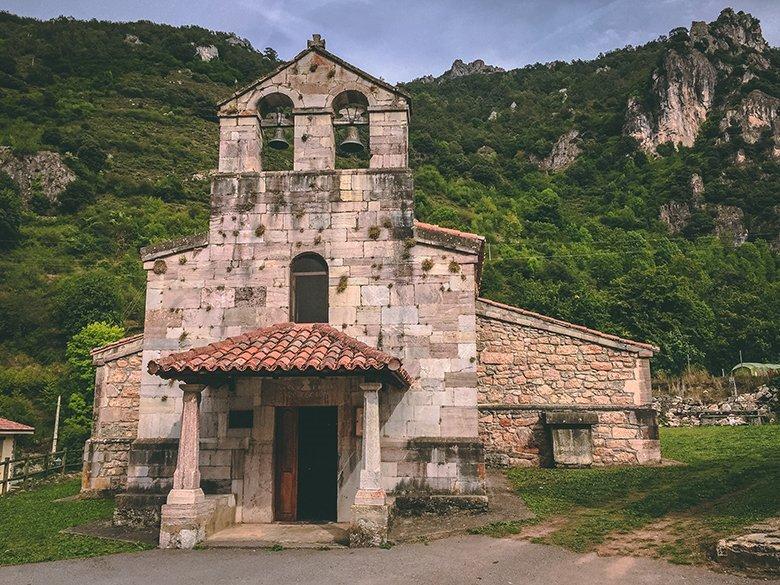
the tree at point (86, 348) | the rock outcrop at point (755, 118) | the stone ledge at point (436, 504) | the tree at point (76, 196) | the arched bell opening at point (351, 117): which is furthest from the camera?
the rock outcrop at point (755, 118)

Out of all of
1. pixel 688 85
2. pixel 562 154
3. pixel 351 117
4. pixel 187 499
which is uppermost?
pixel 688 85

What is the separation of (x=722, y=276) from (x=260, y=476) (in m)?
46.8

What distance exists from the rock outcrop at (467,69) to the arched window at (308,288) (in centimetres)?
10806

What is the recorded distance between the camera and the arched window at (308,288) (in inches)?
442

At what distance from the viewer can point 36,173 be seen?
54.3 metres

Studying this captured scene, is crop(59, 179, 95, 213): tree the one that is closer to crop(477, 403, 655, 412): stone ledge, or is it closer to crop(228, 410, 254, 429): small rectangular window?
crop(477, 403, 655, 412): stone ledge

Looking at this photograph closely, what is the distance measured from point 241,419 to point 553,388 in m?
7.74

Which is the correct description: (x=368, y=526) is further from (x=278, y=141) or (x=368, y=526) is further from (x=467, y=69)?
(x=467, y=69)

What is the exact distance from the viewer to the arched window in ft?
36.8

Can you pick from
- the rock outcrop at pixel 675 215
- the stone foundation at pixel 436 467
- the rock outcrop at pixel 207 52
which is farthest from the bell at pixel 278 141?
the rock outcrop at pixel 207 52

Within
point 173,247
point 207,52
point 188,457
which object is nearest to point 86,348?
point 173,247

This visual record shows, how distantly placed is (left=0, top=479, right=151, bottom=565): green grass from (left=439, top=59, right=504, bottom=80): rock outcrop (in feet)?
357

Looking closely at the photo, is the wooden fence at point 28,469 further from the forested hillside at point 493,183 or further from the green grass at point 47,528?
the forested hillside at point 493,183

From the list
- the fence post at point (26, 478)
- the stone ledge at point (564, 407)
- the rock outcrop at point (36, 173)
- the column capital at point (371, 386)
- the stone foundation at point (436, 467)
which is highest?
the rock outcrop at point (36, 173)
